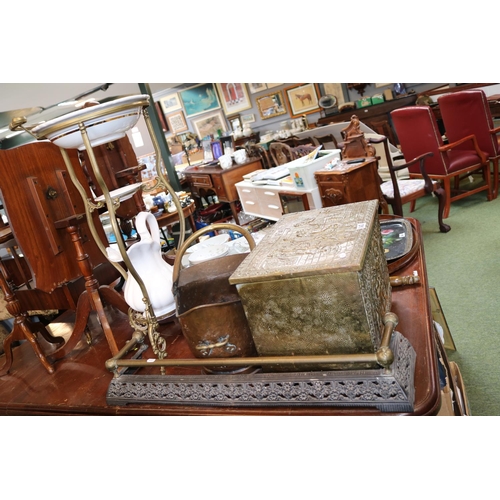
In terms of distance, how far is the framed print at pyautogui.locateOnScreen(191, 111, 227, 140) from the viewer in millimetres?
9102

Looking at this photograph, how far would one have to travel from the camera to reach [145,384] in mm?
1130

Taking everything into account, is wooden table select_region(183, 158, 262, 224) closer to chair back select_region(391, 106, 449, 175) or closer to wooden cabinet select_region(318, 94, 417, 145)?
chair back select_region(391, 106, 449, 175)

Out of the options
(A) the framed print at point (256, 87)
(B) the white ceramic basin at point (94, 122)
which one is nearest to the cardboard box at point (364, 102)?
(A) the framed print at point (256, 87)


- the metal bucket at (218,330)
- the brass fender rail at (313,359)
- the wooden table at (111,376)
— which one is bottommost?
the wooden table at (111,376)

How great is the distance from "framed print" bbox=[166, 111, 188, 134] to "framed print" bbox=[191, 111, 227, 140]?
29 cm

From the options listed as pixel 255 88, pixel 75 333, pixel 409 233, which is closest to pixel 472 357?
pixel 409 233

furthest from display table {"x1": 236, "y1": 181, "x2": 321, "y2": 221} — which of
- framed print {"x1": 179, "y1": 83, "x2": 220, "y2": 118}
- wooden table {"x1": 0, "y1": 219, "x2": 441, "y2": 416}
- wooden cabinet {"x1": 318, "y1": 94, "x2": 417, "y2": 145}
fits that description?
framed print {"x1": 179, "y1": 83, "x2": 220, "y2": 118}

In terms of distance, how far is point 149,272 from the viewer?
4.43ft

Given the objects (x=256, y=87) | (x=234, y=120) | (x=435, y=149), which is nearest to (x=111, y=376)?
(x=435, y=149)

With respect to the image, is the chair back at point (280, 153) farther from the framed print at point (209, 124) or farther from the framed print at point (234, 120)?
the framed print at point (209, 124)

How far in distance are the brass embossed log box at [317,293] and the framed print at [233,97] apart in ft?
26.7

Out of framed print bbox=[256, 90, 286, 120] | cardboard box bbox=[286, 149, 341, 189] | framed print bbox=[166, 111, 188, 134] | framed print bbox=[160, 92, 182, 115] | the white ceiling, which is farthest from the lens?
framed print bbox=[166, 111, 188, 134]

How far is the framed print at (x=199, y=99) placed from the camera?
8.92m

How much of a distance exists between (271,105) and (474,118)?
15.9 ft
